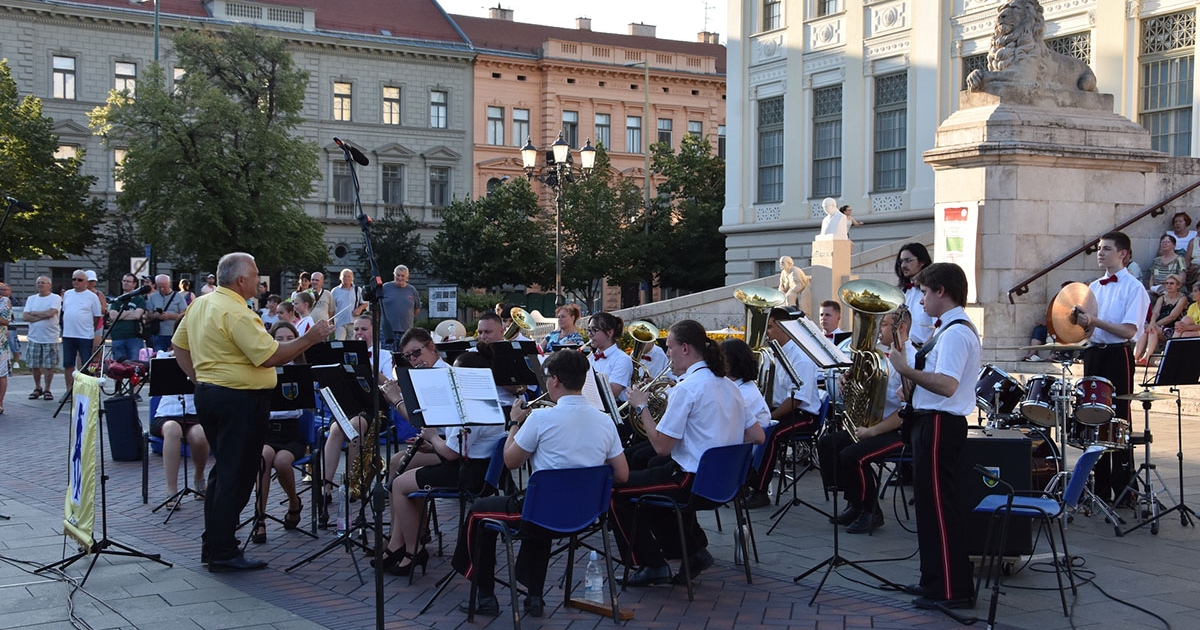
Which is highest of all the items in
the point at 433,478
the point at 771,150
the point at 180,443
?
the point at 771,150

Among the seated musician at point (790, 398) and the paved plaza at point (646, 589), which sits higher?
the seated musician at point (790, 398)

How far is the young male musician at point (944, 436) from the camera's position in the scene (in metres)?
6.50

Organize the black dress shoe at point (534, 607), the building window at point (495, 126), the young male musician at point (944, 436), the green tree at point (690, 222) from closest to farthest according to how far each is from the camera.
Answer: the young male musician at point (944, 436)
the black dress shoe at point (534, 607)
the green tree at point (690, 222)
the building window at point (495, 126)

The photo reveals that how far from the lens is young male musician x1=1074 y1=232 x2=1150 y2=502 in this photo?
346 inches

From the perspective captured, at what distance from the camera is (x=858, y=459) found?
27.4 ft

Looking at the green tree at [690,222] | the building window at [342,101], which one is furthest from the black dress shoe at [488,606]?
the building window at [342,101]

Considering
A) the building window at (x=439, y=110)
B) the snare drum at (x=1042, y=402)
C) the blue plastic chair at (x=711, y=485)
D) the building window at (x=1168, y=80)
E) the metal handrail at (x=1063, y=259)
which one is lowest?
the blue plastic chair at (x=711, y=485)

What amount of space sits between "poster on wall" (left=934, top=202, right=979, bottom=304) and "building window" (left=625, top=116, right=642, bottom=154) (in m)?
49.9

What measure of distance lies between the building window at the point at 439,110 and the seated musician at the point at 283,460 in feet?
172

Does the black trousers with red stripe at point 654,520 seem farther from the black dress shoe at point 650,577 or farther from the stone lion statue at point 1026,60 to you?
the stone lion statue at point 1026,60

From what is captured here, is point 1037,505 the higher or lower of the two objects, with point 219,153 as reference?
lower

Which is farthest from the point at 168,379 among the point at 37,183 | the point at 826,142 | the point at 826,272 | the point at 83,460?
the point at 37,183

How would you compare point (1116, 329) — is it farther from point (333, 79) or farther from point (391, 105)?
point (391, 105)

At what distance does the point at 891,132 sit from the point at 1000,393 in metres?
22.9
